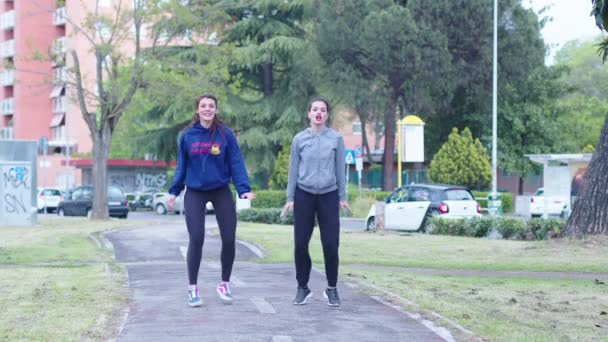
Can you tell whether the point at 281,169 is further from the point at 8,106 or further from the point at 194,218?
the point at 8,106

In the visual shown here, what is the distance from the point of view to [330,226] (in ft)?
29.7

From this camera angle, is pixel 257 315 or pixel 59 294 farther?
pixel 59 294

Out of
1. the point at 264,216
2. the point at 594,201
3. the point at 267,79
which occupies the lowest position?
the point at 264,216

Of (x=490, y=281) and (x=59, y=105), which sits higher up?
(x=59, y=105)

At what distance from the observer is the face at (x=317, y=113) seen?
8953mm

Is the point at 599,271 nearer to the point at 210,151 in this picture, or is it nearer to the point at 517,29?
the point at 210,151

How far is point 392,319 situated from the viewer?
8.30 metres

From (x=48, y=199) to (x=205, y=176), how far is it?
166ft

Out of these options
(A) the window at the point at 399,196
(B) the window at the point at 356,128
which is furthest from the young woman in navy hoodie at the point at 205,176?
(B) the window at the point at 356,128

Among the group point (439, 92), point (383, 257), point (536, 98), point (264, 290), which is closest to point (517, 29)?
point (439, 92)

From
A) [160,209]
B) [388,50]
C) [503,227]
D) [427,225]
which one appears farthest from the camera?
[160,209]

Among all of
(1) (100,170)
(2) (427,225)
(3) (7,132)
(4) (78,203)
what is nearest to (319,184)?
(2) (427,225)

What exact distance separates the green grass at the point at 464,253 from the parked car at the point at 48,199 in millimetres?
37914

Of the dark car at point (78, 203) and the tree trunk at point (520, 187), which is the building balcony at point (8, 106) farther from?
the tree trunk at point (520, 187)
